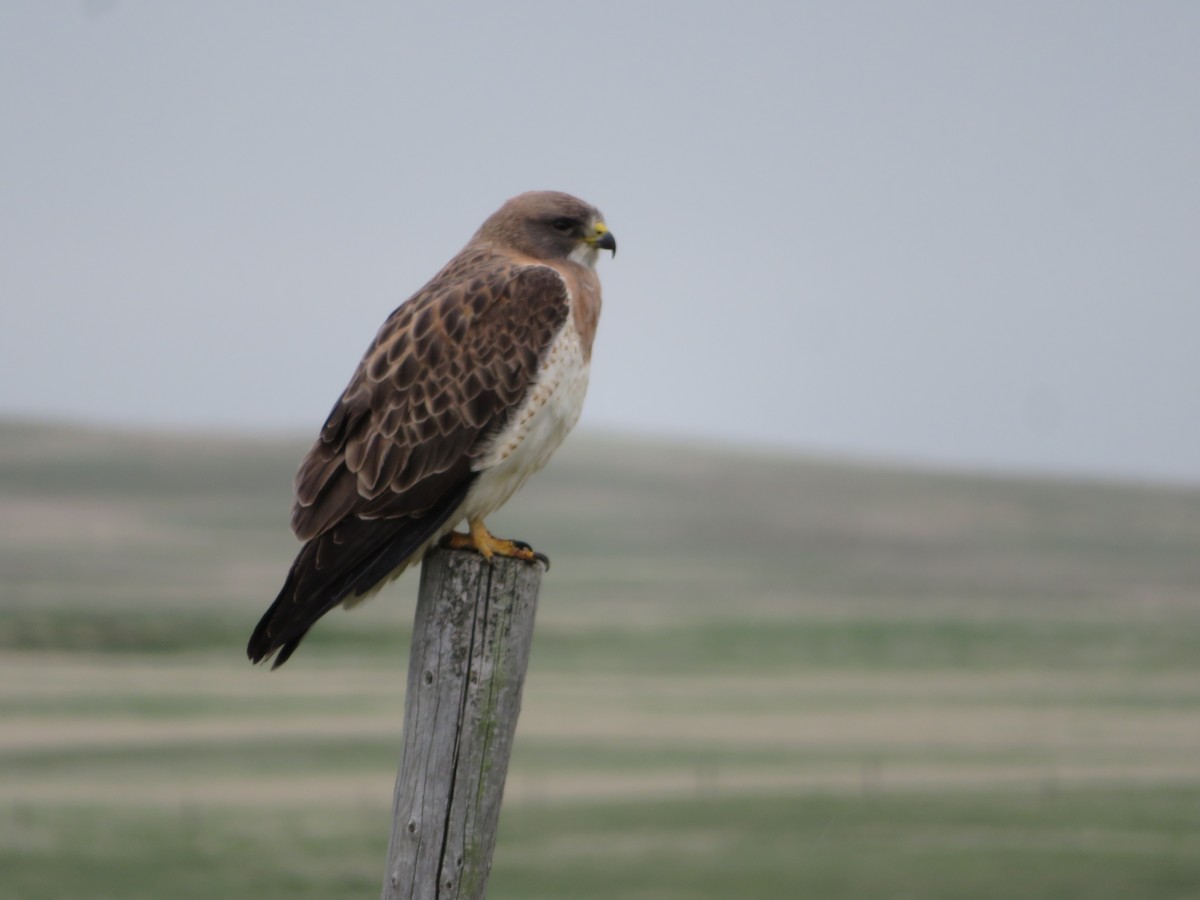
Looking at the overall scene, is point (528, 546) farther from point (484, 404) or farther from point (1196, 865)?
point (1196, 865)

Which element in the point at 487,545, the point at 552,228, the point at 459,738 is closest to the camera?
the point at 459,738

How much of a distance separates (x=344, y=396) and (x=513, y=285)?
65cm

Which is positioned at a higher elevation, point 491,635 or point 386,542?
point 386,542

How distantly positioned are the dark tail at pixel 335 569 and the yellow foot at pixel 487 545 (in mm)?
104

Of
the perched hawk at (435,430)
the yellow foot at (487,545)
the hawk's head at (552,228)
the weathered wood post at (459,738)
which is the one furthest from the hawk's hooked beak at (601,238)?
the weathered wood post at (459,738)

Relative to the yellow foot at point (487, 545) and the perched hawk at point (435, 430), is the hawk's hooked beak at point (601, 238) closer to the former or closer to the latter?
the perched hawk at point (435, 430)

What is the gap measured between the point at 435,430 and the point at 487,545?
396mm

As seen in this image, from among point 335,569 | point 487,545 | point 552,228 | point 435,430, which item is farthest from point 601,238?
point 335,569

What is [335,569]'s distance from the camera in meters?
3.80

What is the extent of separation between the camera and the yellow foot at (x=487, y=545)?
3867 millimetres

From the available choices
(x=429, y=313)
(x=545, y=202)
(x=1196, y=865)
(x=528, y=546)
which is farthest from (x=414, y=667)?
(x=1196, y=865)

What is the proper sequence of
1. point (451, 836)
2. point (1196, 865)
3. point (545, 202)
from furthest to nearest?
point (1196, 865) → point (545, 202) → point (451, 836)

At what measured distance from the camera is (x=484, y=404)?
4102 mm

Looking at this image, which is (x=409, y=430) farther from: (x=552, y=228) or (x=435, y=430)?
(x=552, y=228)
